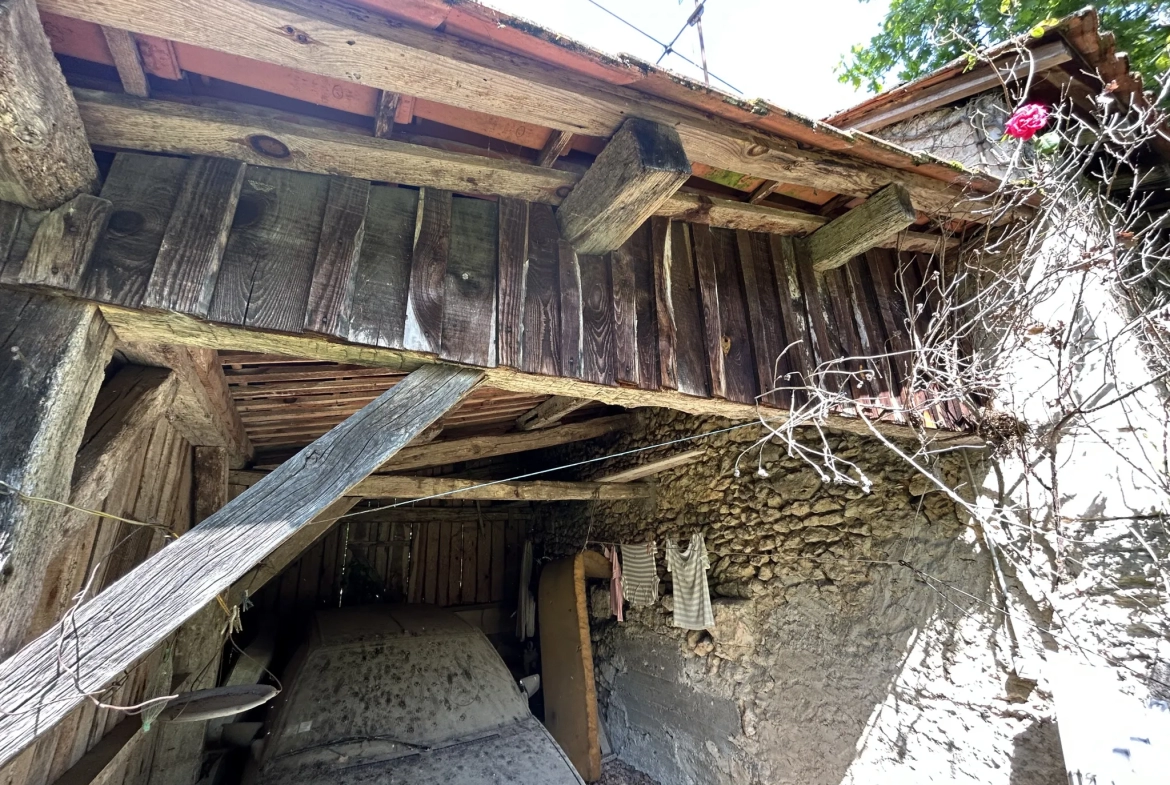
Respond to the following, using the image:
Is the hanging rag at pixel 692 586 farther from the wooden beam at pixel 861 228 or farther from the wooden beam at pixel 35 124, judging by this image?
the wooden beam at pixel 35 124

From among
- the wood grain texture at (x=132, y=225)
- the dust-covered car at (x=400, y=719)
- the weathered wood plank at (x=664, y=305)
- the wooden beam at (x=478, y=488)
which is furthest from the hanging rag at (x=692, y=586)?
the wood grain texture at (x=132, y=225)

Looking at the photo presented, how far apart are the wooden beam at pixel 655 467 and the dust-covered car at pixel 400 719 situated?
168 centimetres

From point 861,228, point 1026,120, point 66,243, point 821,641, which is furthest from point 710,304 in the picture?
point 821,641

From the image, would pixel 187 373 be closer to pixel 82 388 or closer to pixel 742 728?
pixel 82 388

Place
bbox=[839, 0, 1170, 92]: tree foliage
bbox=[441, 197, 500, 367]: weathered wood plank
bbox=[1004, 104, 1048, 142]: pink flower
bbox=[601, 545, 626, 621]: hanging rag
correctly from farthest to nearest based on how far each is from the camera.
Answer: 1. bbox=[601, 545, 626, 621]: hanging rag
2. bbox=[839, 0, 1170, 92]: tree foliage
3. bbox=[1004, 104, 1048, 142]: pink flower
4. bbox=[441, 197, 500, 367]: weathered wood plank

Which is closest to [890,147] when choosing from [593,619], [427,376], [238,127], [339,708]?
[427,376]

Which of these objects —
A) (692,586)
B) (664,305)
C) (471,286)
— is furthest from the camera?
(692,586)

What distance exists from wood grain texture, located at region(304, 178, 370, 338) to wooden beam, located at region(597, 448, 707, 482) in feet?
9.66

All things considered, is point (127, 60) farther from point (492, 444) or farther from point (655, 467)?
point (655, 467)

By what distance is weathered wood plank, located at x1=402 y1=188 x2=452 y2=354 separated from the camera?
1549 mm

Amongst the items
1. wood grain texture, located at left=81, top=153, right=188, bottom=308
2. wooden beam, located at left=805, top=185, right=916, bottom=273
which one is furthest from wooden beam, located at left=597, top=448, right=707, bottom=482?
wood grain texture, located at left=81, top=153, right=188, bottom=308

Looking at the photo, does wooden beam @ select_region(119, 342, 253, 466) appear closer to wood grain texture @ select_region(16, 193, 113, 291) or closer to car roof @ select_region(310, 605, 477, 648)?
wood grain texture @ select_region(16, 193, 113, 291)

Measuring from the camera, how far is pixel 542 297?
5.87 feet

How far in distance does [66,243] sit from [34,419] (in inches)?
16.5
